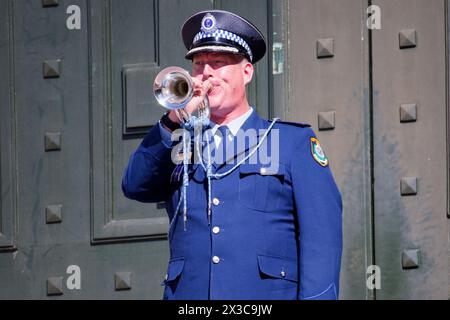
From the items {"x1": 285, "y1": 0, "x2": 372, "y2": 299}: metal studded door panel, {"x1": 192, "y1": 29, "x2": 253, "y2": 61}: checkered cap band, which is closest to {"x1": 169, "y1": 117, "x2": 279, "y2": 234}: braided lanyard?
{"x1": 192, "y1": 29, "x2": 253, "y2": 61}: checkered cap band

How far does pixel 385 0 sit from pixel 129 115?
1352 mm

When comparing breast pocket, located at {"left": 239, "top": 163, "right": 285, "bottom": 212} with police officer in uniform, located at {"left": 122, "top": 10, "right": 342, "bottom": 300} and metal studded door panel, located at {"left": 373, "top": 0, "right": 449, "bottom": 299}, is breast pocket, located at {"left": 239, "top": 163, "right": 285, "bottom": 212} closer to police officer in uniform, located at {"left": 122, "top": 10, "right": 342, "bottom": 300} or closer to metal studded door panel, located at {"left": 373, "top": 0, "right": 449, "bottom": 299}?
police officer in uniform, located at {"left": 122, "top": 10, "right": 342, "bottom": 300}

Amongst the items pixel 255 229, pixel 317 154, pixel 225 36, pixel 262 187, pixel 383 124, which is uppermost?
pixel 225 36

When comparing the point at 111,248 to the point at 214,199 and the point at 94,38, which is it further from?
the point at 214,199

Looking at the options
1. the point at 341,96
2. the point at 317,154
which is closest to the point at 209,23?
the point at 317,154

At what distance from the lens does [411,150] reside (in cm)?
721

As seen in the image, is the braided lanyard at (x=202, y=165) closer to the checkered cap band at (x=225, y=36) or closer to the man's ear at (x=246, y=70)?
the man's ear at (x=246, y=70)

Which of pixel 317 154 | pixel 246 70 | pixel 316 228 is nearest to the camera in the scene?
pixel 316 228

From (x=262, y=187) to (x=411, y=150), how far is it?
62.6 inches

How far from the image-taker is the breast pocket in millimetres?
5770

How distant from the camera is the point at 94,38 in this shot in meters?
7.71

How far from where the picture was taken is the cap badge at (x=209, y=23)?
600 cm

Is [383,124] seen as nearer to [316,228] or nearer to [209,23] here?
[209,23]
